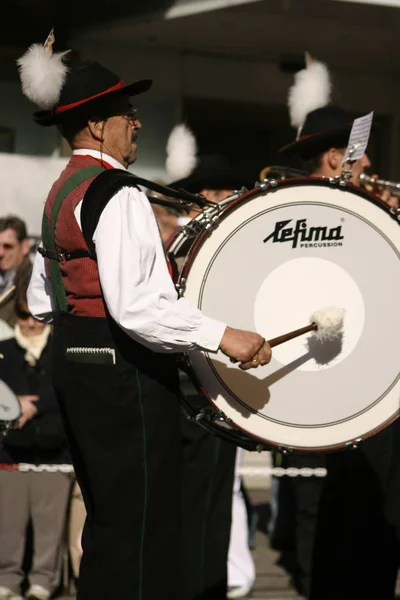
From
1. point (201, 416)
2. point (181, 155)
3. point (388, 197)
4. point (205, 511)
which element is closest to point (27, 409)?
point (205, 511)

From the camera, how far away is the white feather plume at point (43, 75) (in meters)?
3.37

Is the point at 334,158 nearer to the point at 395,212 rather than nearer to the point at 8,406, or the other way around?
the point at 395,212

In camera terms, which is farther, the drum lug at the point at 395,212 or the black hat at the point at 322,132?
the black hat at the point at 322,132

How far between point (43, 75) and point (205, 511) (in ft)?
7.86

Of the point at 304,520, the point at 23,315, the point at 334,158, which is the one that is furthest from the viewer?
the point at 304,520

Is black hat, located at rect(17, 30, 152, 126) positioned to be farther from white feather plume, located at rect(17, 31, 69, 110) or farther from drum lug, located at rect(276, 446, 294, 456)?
drum lug, located at rect(276, 446, 294, 456)

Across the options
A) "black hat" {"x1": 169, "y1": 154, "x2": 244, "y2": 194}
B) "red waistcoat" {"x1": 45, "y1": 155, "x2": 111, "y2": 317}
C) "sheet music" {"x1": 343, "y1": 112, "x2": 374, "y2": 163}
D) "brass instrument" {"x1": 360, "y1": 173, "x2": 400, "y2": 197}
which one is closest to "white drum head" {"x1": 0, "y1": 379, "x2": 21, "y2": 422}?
"black hat" {"x1": 169, "y1": 154, "x2": 244, "y2": 194}

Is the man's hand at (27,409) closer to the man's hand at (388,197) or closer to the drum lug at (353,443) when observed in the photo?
the man's hand at (388,197)

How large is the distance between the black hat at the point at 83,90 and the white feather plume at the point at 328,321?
892 millimetres

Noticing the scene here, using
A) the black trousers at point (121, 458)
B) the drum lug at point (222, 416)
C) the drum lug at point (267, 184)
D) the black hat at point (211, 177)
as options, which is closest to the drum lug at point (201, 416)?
the drum lug at point (222, 416)

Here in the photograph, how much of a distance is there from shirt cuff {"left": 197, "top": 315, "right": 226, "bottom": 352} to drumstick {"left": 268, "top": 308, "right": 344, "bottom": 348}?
304 mm

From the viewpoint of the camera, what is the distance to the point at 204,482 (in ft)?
16.6

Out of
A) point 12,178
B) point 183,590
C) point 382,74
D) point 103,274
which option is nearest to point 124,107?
point 103,274

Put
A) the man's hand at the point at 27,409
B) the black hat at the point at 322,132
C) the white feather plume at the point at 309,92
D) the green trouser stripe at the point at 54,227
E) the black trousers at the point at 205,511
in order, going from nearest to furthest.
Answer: the green trouser stripe at the point at 54,227 < the black hat at the point at 322,132 < the white feather plume at the point at 309,92 < the black trousers at the point at 205,511 < the man's hand at the point at 27,409
